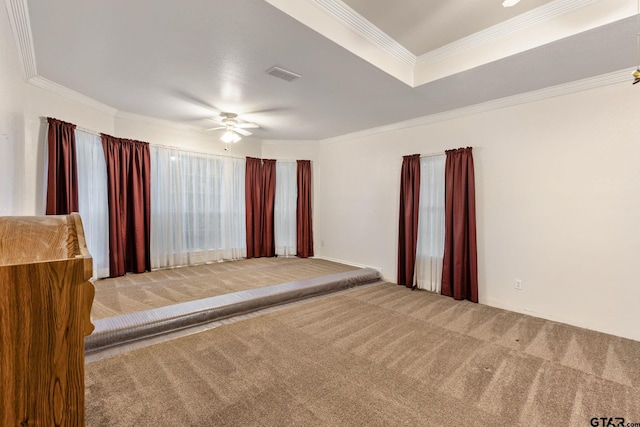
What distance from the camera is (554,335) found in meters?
2.80

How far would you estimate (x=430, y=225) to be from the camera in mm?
4227

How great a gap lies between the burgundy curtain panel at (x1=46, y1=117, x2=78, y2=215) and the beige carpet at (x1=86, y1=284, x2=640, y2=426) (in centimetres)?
244

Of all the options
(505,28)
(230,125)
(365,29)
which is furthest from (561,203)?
(230,125)

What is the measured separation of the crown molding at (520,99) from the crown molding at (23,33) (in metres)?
4.26

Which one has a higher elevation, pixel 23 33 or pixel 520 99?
pixel 23 33

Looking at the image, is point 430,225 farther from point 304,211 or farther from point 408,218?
point 304,211

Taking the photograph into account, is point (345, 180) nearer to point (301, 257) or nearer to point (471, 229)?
point (301, 257)

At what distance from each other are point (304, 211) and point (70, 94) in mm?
4062

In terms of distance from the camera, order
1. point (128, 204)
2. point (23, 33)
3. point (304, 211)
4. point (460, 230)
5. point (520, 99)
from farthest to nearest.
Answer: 1. point (304, 211)
2. point (128, 204)
3. point (460, 230)
4. point (520, 99)
5. point (23, 33)

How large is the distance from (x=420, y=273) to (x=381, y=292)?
0.72 meters

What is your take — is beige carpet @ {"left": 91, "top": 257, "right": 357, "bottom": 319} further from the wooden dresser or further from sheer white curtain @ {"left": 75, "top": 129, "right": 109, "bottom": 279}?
the wooden dresser

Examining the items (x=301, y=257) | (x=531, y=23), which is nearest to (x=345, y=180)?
(x=301, y=257)

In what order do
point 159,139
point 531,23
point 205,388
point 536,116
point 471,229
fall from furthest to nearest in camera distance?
point 159,139, point 471,229, point 536,116, point 531,23, point 205,388

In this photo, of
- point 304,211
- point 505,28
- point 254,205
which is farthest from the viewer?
point 304,211
